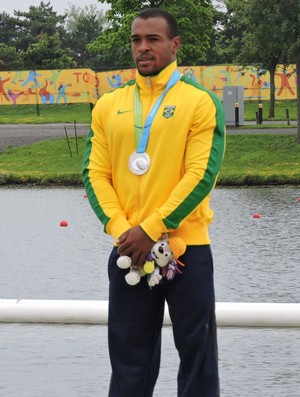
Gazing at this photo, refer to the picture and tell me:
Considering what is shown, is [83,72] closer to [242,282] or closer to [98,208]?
[242,282]

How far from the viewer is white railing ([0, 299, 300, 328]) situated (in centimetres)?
717

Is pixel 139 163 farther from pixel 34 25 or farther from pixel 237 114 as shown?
pixel 34 25

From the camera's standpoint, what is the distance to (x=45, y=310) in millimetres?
7410

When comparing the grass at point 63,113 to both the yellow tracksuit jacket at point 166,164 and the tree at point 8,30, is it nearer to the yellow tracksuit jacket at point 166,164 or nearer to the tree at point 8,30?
the tree at point 8,30

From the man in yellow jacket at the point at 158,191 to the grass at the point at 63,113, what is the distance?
34.1 metres

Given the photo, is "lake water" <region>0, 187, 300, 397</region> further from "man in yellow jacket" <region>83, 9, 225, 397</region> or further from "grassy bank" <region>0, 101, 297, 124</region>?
"grassy bank" <region>0, 101, 297, 124</region>

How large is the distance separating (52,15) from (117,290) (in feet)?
269

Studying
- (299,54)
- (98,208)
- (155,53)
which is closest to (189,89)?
(155,53)

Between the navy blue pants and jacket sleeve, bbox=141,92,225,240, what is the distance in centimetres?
19

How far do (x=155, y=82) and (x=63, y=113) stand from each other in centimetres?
4453

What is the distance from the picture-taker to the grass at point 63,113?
1678 inches

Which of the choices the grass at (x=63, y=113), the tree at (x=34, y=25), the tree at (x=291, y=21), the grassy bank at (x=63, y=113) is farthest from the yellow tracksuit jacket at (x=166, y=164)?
the tree at (x=34, y=25)

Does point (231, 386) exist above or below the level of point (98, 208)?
below

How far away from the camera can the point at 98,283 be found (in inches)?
372
